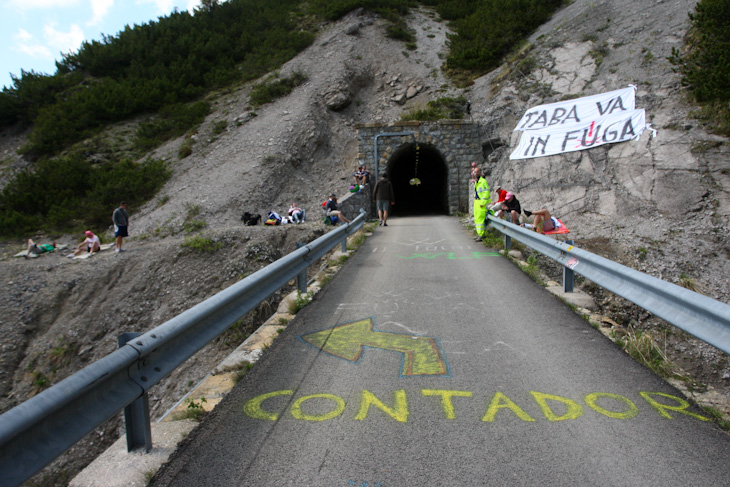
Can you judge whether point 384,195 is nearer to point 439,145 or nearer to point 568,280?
point 439,145

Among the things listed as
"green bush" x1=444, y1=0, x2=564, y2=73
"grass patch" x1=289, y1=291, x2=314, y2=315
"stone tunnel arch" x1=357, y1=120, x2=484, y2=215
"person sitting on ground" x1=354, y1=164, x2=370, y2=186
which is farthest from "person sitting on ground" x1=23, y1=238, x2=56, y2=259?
"green bush" x1=444, y1=0, x2=564, y2=73

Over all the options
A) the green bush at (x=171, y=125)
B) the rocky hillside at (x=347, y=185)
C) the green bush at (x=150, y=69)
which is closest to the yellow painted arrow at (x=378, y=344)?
the rocky hillside at (x=347, y=185)

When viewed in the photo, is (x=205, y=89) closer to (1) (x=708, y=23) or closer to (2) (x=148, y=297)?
(2) (x=148, y=297)

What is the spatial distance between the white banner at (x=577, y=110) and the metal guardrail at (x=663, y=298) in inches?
510

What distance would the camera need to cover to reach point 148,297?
11.1 metres

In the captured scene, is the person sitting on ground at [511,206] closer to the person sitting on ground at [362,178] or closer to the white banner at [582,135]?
the white banner at [582,135]

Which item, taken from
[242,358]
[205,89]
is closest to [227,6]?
[205,89]

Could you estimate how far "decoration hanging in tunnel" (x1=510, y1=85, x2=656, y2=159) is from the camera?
1561 centimetres

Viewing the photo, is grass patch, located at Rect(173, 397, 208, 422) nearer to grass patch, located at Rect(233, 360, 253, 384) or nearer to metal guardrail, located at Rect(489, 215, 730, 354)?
grass patch, located at Rect(233, 360, 253, 384)

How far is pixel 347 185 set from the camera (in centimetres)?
2395

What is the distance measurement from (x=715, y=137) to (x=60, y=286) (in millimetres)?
19051

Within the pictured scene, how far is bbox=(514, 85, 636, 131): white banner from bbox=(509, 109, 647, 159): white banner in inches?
10.9

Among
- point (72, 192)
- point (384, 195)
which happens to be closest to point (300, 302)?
point (384, 195)

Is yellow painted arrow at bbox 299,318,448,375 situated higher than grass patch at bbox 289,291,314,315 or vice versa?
grass patch at bbox 289,291,314,315
